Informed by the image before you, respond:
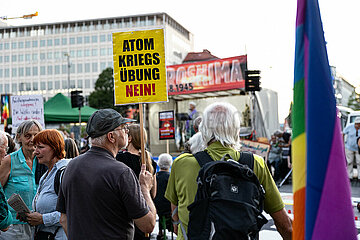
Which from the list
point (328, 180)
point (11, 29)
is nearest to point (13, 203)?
point (328, 180)

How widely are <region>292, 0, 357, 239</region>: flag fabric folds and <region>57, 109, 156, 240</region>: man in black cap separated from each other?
1.06m

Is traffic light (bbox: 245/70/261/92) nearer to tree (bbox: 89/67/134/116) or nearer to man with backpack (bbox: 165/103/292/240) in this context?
man with backpack (bbox: 165/103/292/240)

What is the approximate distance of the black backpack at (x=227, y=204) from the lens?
8.55 feet

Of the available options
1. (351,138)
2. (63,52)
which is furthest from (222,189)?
(63,52)

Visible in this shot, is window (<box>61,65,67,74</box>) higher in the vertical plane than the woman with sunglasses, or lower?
higher

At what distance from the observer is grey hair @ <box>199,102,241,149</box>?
3047mm

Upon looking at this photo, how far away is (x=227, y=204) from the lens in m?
2.62

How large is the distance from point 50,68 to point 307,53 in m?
116

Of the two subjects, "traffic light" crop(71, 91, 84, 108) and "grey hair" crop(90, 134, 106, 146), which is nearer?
"grey hair" crop(90, 134, 106, 146)

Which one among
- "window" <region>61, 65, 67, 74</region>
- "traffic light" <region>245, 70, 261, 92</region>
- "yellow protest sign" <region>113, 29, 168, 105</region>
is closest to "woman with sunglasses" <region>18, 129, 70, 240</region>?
"yellow protest sign" <region>113, 29, 168, 105</region>

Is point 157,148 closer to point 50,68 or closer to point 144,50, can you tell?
point 144,50

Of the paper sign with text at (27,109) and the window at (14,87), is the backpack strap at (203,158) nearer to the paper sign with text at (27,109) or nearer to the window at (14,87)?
the paper sign with text at (27,109)

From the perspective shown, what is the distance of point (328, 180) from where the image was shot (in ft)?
7.28

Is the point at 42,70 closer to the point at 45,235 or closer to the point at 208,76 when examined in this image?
the point at 208,76
